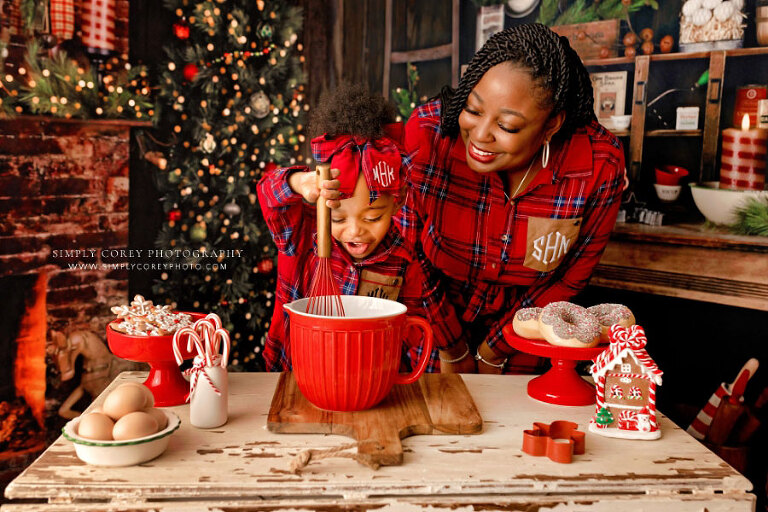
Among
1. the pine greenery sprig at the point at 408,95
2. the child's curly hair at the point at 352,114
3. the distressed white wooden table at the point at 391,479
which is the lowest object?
the distressed white wooden table at the point at 391,479

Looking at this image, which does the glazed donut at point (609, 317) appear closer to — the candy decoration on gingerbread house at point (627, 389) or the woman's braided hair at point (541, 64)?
the candy decoration on gingerbread house at point (627, 389)

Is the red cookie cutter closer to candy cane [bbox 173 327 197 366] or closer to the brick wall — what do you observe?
candy cane [bbox 173 327 197 366]

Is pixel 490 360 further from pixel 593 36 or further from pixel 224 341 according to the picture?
pixel 593 36

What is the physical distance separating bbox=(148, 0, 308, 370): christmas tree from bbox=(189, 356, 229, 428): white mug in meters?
1.55

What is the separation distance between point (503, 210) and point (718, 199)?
925 mm

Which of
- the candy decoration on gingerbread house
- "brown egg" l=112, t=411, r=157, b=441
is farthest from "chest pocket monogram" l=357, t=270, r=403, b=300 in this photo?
"brown egg" l=112, t=411, r=157, b=441

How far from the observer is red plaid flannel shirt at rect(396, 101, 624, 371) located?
184cm

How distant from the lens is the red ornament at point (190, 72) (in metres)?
2.58

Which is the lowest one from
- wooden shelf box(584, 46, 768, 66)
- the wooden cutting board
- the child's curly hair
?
the wooden cutting board

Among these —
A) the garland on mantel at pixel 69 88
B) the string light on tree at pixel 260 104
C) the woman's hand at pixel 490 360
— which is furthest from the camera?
the string light on tree at pixel 260 104

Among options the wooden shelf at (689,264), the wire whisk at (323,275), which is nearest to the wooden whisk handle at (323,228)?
the wire whisk at (323,275)

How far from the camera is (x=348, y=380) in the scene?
3.89ft

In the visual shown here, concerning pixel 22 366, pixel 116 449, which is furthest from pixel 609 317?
pixel 22 366

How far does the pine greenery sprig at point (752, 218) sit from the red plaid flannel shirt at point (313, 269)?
106 centimetres
